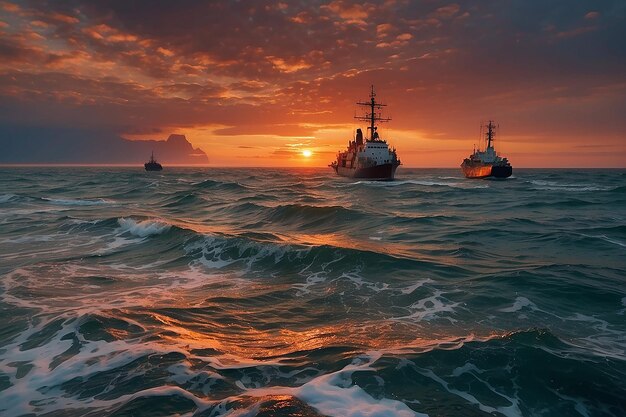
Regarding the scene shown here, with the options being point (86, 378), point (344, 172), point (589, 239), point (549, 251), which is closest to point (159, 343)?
point (86, 378)

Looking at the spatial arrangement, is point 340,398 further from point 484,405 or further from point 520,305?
point 520,305

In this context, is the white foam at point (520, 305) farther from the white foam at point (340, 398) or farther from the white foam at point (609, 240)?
the white foam at point (609, 240)

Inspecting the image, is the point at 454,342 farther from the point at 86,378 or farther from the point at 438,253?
the point at 438,253

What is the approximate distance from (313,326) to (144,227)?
60.8ft

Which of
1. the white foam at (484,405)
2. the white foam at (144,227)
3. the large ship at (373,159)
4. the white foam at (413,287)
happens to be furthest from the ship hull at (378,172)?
the white foam at (484,405)

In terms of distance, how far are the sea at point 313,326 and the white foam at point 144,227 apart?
1584 millimetres

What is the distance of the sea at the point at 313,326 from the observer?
6680 mm

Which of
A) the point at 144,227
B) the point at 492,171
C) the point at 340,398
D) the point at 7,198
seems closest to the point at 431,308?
the point at 340,398

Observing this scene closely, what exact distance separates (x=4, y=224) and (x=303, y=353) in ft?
95.5

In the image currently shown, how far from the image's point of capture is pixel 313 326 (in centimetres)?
1001

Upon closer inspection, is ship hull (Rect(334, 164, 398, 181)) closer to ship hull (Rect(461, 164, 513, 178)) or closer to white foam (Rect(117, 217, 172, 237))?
ship hull (Rect(461, 164, 513, 178))

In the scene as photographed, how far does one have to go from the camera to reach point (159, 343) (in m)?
8.67

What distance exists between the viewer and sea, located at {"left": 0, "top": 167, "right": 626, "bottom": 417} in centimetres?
668

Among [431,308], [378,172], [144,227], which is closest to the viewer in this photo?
[431,308]
